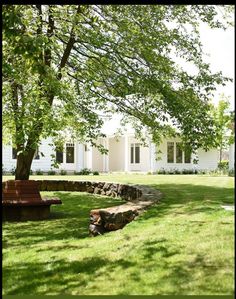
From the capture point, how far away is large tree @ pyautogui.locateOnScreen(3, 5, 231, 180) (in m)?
9.33

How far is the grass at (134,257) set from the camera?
5.09 metres

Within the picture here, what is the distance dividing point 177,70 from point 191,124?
2.46 meters

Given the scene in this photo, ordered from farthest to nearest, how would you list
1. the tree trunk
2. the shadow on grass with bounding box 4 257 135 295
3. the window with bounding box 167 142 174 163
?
the window with bounding box 167 142 174 163, the tree trunk, the shadow on grass with bounding box 4 257 135 295

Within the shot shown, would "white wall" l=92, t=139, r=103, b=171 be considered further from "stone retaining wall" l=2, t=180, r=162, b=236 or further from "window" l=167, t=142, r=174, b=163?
"stone retaining wall" l=2, t=180, r=162, b=236

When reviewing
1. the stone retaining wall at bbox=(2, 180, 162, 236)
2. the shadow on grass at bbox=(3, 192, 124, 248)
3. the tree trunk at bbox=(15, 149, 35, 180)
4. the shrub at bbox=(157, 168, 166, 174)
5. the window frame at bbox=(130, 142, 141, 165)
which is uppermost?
the window frame at bbox=(130, 142, 141, 165)

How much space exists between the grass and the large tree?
6.67 ft

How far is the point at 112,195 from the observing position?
16266 millimetres

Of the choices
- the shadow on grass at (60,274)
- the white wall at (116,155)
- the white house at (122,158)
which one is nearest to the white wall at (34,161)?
the white house at (122,158)

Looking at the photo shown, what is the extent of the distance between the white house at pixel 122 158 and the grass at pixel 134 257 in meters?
21.7

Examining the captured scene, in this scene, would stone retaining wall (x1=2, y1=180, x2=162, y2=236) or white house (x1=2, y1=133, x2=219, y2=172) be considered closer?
stone retaining wall (x1=2, y1=180, x2=162, y2=236)

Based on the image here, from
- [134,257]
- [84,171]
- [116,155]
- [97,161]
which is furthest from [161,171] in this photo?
[134,257]

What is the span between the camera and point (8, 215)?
11273 mm

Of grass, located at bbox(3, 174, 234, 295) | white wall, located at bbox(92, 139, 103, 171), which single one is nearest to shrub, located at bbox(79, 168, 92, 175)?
→ white wall, located at bbox(92, 139, 103, 171)

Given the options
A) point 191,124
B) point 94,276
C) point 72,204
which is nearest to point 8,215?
point 72,204
